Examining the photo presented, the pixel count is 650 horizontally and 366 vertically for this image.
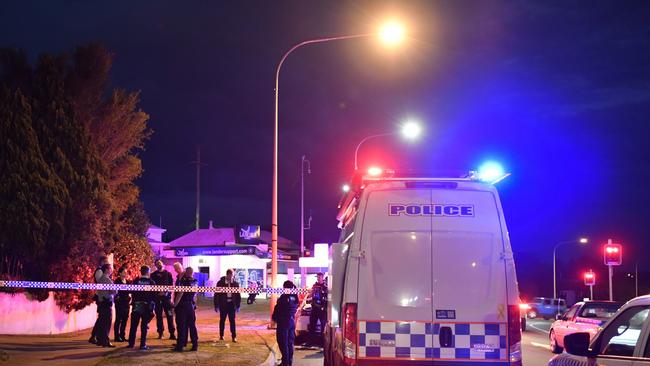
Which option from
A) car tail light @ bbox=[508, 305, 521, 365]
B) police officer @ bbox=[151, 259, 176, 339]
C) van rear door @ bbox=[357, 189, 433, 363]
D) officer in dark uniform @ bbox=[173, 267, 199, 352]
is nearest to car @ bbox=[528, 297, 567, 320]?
police officer @ bbox=[151, 259, 176, 339]

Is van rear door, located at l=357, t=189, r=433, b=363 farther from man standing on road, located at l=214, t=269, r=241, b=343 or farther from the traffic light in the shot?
the traffic light

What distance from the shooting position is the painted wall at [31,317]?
16.3 m

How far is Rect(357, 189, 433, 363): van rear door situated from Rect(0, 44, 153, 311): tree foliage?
11.3m

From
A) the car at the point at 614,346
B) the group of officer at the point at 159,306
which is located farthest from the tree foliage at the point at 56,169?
the car at the point at 614,346

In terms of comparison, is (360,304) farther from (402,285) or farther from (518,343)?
(518,343)

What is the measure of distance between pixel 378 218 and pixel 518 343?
6.34ft

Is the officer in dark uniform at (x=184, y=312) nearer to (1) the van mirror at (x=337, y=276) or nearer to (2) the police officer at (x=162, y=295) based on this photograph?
(2) the police officer at (x=162, y=295)

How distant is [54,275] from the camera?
17.8m

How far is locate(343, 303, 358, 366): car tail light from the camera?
7.27m

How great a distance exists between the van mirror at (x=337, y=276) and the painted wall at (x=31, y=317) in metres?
11.0

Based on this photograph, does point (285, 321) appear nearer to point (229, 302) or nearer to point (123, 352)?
point (123, 352)

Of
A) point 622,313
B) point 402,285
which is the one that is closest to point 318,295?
point 402,285

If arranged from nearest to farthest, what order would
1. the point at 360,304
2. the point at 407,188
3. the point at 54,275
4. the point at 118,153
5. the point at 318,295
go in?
the point at 360,304, the point at 407,188, the point at 318,295, the point at 54,275, the point at 118,153

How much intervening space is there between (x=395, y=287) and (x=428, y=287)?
34 centimetres
